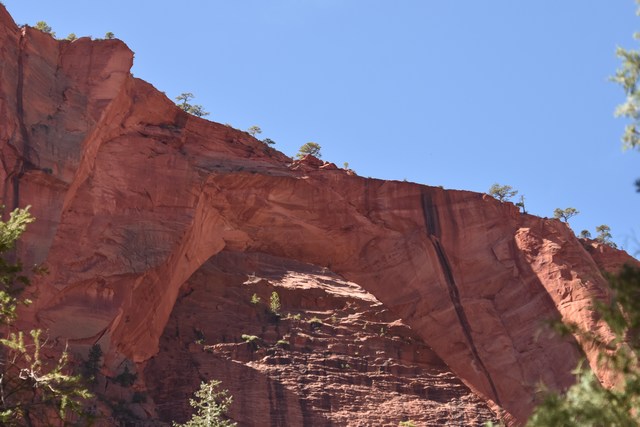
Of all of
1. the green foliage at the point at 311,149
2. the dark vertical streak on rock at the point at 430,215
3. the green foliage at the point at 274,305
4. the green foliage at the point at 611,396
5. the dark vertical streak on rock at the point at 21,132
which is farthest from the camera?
the green foliage at the point at 311,149

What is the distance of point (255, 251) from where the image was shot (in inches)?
1480

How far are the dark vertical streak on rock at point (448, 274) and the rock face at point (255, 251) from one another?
7cm

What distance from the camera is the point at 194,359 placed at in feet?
126

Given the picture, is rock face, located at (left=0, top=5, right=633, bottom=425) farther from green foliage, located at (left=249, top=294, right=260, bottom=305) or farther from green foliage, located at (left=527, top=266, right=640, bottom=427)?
green foliage, located at (left=527, top=266, right=640, bottom=427)

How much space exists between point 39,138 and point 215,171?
651 cm

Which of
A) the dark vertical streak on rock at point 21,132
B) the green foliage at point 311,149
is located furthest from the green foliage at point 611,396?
the green foliage at point 311,149

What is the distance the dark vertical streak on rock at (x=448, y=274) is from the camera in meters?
35.6

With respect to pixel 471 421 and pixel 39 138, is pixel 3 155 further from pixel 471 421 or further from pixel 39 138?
pixel 471 421

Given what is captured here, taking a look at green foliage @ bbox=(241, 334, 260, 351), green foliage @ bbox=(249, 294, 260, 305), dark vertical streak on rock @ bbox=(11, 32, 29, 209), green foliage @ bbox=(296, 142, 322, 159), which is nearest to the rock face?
dark vertical streak on rock @ bbox=(11, 32, 29, 209)

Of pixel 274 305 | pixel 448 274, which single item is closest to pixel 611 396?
pixel 448 274

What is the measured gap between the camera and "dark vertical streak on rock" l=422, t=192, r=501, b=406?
3556 centimetres

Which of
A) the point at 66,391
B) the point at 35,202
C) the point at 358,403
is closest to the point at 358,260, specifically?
the point at 358,403

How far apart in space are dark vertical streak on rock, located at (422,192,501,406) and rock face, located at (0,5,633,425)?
0.07 metres

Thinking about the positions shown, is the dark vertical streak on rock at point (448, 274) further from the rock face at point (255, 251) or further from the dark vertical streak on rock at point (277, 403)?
the dark vertical streak on rock at point (277, 403)
